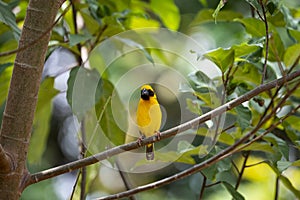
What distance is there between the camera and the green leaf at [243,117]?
5.21 ft

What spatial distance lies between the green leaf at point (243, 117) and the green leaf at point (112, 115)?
0.43m

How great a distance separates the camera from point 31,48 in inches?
52.4

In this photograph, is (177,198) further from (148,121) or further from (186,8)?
(148,121)

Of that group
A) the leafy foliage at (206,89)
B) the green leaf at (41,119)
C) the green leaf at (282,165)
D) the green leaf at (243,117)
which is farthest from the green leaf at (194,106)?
the green leaf at (41,119)

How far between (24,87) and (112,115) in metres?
0.64

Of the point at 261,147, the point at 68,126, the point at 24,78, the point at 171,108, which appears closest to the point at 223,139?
the point at 261,147

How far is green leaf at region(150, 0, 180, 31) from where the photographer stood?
2.38 m

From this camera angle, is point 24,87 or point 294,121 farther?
point 294,121

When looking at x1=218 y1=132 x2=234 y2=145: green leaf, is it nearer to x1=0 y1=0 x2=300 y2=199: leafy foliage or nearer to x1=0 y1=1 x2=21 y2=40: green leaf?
x1=0 y1=0 x2=300 y2=199: leafy foliage

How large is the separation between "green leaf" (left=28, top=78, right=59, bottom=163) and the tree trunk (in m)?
0.79

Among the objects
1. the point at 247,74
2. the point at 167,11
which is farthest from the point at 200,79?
the point at 167,11

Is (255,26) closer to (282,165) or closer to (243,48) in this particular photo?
(243,48)

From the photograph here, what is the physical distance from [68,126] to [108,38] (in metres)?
1.86

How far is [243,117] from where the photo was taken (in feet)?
5.25
